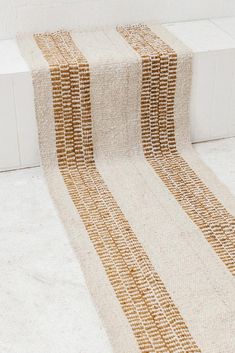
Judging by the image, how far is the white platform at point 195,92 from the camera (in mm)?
1981

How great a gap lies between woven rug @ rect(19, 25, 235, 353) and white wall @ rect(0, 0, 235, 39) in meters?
0.04

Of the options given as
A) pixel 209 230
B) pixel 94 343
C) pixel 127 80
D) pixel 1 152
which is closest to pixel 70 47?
pixel 127 80

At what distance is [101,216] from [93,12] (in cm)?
83

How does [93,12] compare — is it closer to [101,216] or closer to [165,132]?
[165,132]

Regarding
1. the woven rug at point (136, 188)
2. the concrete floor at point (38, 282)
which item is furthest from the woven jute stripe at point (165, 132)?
the concrete floor at point (38, 282)

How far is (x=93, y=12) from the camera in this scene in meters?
2.29

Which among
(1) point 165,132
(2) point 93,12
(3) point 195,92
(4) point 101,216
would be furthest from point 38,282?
(2) point 93,12

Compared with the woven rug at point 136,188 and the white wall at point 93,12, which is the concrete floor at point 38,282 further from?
the white wall at point 93,12

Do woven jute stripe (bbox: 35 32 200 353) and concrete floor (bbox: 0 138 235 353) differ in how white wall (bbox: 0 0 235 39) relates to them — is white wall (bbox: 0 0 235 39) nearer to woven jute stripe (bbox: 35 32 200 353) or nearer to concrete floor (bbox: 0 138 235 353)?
woven jute stripe (bbox: 35 32 200 353)

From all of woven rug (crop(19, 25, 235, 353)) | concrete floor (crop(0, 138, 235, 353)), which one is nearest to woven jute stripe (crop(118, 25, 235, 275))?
woven rug (crop(19, 25, 235, 353))

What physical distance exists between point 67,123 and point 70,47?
0.29 meters

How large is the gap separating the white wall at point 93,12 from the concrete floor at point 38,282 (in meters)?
0.57

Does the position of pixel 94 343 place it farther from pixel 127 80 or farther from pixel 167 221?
pixel 127 80

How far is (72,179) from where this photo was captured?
204 centimetres
